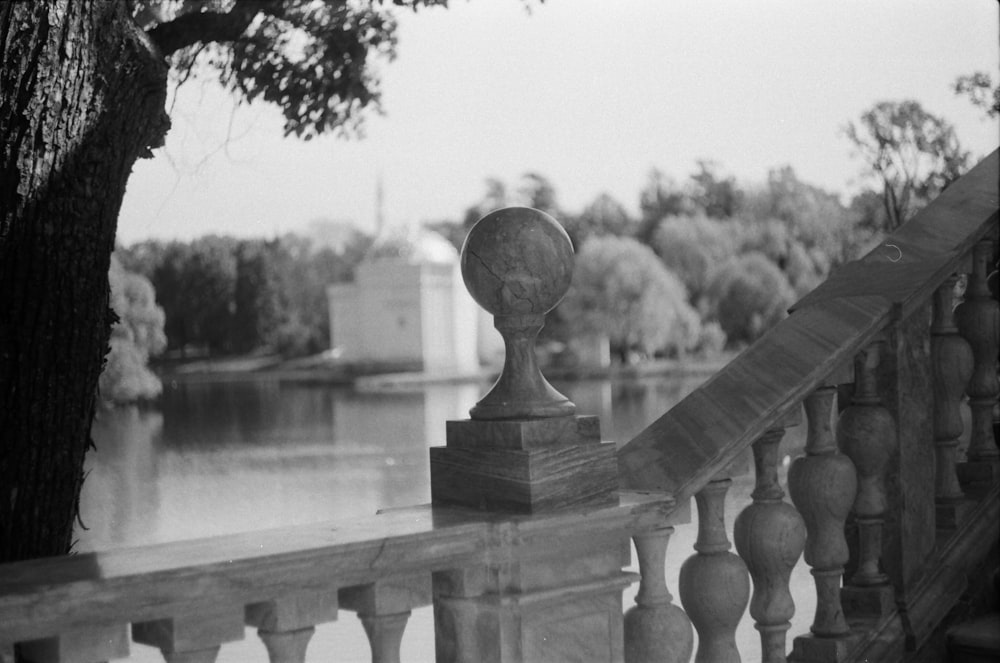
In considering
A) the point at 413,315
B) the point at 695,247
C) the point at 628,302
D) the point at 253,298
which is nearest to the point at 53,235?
the point at 253,298

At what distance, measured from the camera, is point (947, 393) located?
2.73 m

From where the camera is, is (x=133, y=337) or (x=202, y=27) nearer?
(x=202, y=27)

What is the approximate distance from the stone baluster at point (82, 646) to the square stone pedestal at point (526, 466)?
65cm

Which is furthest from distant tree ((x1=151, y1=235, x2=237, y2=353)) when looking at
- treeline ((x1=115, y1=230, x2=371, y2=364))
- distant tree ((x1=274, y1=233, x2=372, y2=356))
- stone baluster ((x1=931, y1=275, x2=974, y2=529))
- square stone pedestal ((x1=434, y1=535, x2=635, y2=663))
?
square stone pedestal ((x1=434, y1=535, x2=635, y2=663))

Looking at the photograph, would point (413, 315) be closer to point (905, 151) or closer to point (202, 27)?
point (905, 151)

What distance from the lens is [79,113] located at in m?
2.62

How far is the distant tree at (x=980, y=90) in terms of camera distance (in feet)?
16.3

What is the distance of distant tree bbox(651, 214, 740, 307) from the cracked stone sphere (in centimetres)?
3117

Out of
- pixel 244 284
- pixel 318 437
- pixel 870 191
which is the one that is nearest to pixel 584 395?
pixel 318 437

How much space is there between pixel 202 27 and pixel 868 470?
2.34 metres

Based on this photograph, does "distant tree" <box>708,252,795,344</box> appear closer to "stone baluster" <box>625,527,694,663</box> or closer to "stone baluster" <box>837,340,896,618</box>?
"stone baluster" <box>837,340,896,618</box>

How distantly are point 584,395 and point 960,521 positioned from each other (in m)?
28.3

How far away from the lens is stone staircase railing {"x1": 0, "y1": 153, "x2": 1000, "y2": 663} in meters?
1.59

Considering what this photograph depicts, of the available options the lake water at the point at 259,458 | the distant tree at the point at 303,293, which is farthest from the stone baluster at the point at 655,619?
the distant tree at the point at 303,293
